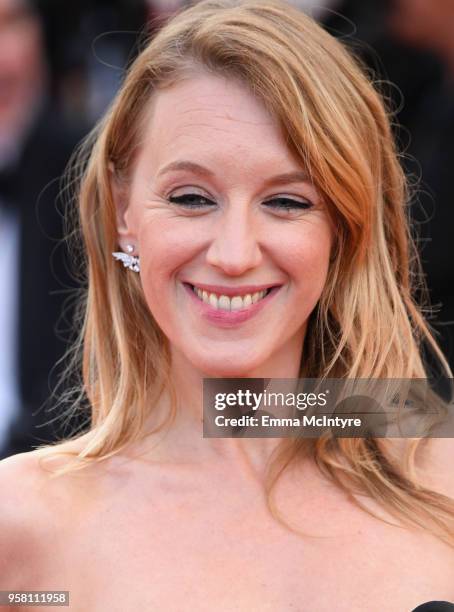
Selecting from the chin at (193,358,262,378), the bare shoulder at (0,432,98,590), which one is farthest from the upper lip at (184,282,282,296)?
the bare shoulder at (0,432,98,590)

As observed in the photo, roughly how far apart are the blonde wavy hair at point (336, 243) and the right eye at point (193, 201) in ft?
0.87

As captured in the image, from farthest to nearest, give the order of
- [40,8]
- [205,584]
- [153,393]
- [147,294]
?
[40,8]
[153,393]
[147,294]
[205,584]

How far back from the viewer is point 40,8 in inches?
231

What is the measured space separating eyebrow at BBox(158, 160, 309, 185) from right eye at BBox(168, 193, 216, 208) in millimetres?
63

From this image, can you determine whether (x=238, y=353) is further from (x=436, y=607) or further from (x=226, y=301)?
(x=436, y=607)

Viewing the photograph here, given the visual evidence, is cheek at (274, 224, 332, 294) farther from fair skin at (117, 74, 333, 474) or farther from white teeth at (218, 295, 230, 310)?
white teeth at (218, 295, 230, 310)

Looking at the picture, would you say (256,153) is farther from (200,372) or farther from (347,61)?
(200,372)

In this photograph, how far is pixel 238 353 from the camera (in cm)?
325

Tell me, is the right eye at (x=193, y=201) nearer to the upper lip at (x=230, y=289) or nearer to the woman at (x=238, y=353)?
the woman at (x=238, y=353)

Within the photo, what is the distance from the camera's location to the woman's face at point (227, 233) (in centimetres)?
319

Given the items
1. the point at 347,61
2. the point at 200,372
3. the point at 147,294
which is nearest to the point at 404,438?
the point at 200,372

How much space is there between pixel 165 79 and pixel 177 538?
1.26 metres

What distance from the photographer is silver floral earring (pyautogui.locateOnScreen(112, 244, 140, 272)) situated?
3535 millimetres

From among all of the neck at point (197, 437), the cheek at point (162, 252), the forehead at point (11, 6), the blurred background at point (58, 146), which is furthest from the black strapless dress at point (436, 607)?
the forehead at point (11, 6)
